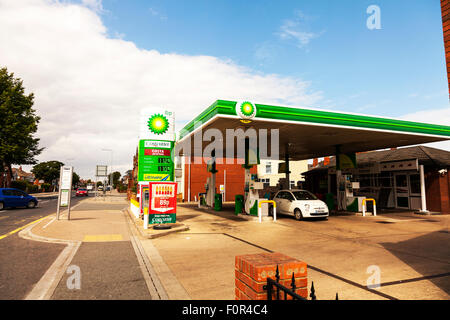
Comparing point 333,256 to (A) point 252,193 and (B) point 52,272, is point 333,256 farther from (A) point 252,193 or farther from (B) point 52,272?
(A) point 252,193

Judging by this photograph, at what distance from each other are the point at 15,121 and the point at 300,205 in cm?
3275

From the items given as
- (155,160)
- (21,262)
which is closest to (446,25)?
(21,262)

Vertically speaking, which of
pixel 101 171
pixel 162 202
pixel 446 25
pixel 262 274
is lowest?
pixel 262 274

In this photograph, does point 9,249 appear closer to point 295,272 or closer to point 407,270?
point 295,272

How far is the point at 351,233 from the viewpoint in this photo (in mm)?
10719

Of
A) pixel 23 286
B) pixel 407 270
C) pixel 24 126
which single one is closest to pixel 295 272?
pixel 407 270

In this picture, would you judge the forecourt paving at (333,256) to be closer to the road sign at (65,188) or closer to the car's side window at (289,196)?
the car's side window at (289,196)

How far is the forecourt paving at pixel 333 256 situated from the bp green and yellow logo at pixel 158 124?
16.2 feet

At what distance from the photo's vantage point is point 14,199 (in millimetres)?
20812

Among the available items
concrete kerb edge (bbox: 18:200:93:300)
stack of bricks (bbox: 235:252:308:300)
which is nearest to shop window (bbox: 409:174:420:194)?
stack of bricks (bbox: 235:252:308:300)

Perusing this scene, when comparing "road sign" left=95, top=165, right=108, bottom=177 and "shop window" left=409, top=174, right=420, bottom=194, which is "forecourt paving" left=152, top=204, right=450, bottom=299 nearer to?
"shop window" left=409, top=174, right=420, bottom=194

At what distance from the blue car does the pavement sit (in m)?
12.0
